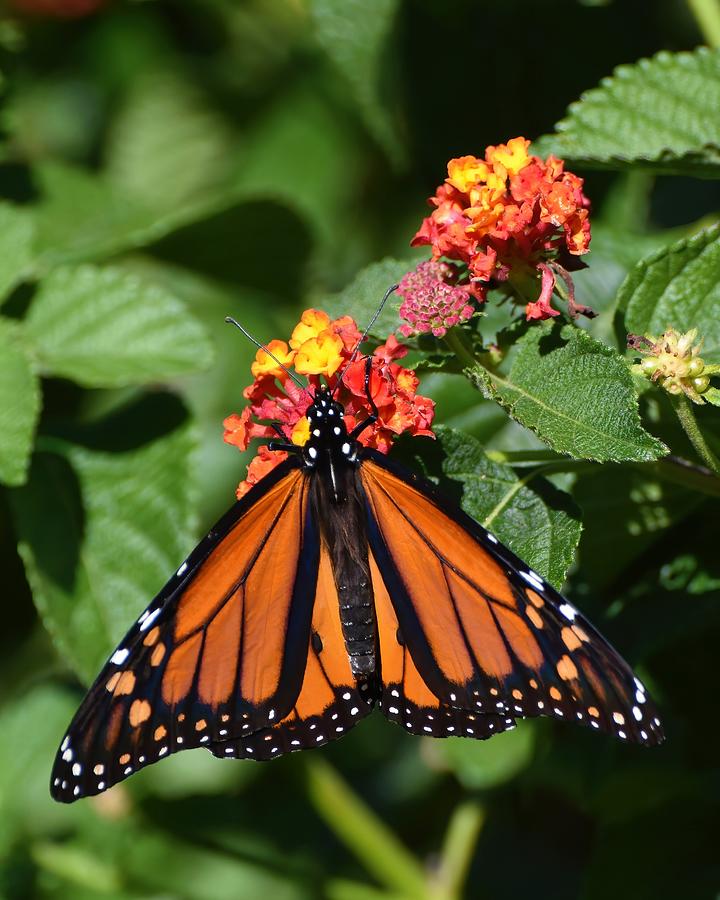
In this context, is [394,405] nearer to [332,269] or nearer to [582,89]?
[582,89]

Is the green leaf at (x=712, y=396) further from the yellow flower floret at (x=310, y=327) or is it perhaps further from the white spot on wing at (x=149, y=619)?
the white spot on wing at (x=149, y=619)

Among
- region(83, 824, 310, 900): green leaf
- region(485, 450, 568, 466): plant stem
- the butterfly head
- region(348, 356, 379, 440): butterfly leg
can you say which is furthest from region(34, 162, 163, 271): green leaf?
region(83, 824, 310, 900): green leaf

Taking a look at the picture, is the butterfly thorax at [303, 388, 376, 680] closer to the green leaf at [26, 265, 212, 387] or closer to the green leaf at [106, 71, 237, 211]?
the green leaf at [26, 265, 212, 387]

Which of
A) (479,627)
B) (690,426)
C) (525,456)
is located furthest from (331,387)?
(690,426)

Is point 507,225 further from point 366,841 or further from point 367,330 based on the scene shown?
point 366,841

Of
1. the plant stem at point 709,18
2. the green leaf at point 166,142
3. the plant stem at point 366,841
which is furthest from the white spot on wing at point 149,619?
the green leaf at point 166,142
